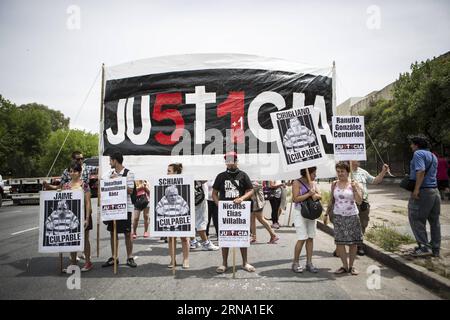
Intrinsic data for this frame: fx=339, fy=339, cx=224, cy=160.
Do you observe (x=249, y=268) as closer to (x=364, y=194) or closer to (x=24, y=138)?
(x=364, y=194)

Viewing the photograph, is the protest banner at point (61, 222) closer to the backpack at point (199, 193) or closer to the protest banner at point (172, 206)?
the protest banner at point (172, 206)

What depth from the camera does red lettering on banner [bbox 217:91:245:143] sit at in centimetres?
684

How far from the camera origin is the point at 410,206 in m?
5.98

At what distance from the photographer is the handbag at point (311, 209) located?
5.55 meters

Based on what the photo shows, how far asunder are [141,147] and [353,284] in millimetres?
4527

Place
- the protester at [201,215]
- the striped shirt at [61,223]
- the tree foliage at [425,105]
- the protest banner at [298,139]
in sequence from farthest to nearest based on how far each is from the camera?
the tree foliage at [425,105], the protester at [201,215], the striped shirt at [61,223], the protest banner at [298,139]

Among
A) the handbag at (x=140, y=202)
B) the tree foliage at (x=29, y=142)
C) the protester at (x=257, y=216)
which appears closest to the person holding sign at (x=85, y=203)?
the handbag at (x=140, y=202)

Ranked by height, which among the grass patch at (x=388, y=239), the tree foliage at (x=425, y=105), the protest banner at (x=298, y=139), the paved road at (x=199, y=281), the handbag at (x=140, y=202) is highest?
the tree foliage at (x=425, y=105)

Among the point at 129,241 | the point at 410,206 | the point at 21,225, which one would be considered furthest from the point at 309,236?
the point at 21,225

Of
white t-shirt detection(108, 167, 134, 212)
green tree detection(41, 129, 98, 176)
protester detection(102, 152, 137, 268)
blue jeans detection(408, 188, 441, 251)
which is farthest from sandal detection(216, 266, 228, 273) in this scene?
green tree detection(41, 129, 98, 176)

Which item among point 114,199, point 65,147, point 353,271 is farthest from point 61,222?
point 65,147

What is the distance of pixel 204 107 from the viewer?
6926 mm

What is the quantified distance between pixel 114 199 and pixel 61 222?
102 centimetres

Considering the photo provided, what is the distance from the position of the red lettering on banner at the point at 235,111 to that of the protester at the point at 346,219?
82.0 inches
